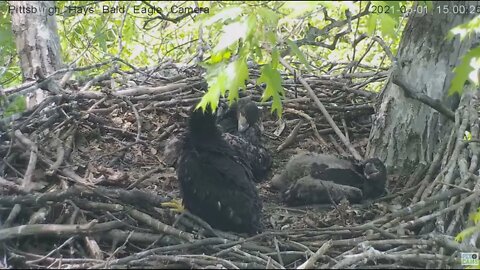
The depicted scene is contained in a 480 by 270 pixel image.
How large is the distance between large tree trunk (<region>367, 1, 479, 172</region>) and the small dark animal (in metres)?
1.62

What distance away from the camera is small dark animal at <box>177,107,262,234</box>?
4.48m

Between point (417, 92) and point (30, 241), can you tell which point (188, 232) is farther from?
point (417, 92)

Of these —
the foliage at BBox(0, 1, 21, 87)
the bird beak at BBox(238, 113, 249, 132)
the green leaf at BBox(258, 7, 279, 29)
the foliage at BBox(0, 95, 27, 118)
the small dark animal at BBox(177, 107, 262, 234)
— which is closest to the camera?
the green leaf at BBox(258, 7, 279, 29)

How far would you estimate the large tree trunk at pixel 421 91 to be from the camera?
5.48 meters

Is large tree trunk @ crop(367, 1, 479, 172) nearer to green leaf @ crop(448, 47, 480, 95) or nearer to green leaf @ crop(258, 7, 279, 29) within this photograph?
green leaf @ crop(448, 47, 480, 95)

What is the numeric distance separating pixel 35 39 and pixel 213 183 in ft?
7.57

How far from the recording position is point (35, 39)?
5797 mm

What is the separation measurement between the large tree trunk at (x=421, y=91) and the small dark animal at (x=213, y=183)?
162cm

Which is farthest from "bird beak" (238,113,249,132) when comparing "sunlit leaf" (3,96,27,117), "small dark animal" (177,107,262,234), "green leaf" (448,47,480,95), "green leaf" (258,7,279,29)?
"green leaf" (448,47,480,95)

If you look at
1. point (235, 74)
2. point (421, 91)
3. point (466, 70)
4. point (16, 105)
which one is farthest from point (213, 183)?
point (421, 91)

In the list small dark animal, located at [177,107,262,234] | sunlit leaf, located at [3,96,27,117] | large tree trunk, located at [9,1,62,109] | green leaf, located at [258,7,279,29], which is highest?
green leaf, located at [258,7,279,29]

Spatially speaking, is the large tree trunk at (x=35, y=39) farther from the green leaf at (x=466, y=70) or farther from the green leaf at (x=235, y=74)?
the green leaf at (x=466, y=70)

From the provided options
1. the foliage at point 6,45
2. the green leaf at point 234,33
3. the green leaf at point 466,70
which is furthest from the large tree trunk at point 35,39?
the green leaf at point 466,70

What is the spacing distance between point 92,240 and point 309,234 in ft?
4.47
